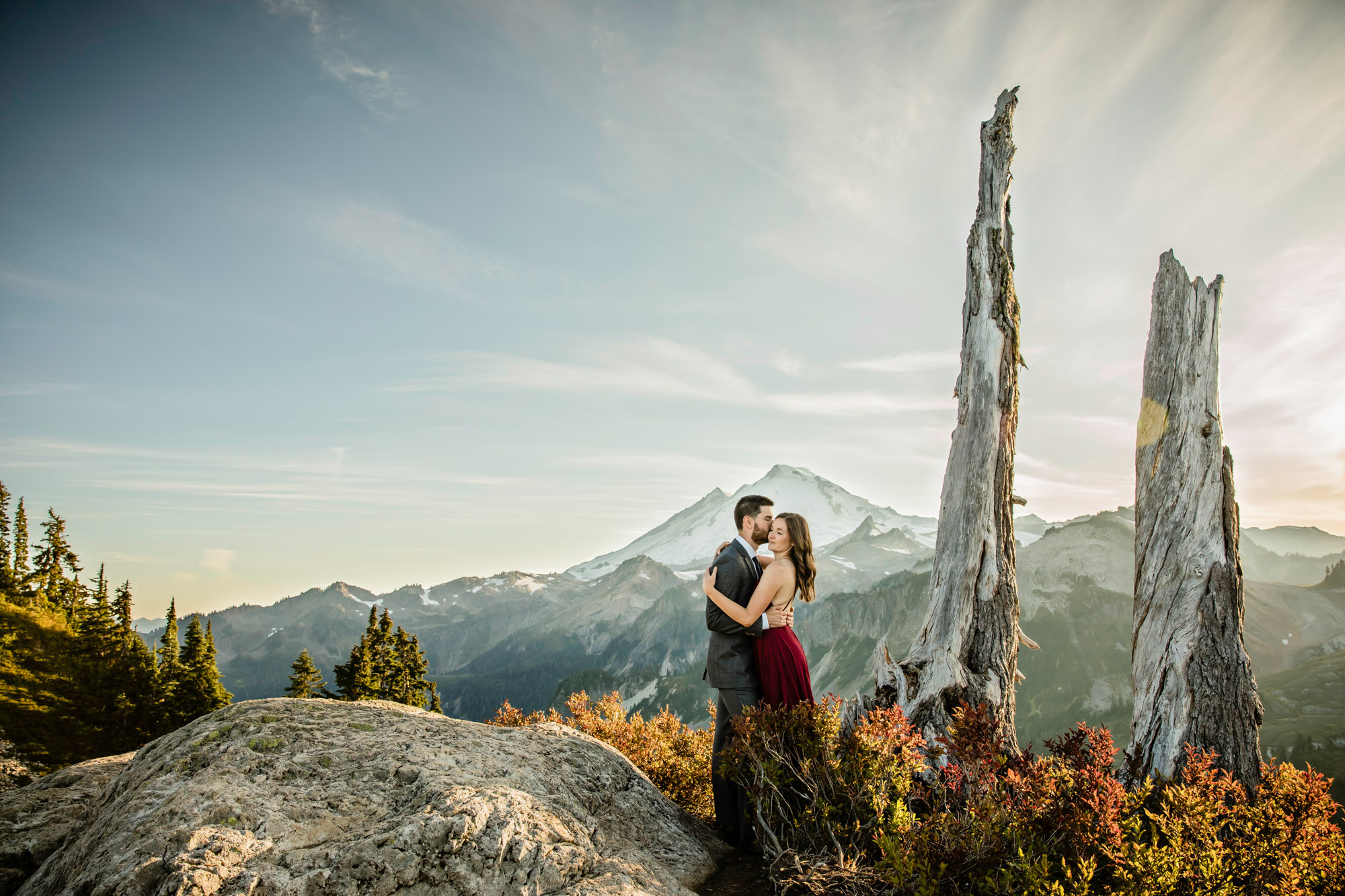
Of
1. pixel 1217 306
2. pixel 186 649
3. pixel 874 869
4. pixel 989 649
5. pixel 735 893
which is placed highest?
pixel 1217 306

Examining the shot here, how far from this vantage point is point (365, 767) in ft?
17.9

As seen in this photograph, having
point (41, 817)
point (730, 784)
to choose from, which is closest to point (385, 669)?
point (41, 817)

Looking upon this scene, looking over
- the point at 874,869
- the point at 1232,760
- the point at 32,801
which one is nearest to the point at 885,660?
the point at 1232,760

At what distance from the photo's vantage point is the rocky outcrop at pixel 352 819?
13.6 feet

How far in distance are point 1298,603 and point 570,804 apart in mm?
190476

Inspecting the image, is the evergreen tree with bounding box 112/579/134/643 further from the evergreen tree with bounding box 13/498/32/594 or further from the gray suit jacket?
the gray suit jacket

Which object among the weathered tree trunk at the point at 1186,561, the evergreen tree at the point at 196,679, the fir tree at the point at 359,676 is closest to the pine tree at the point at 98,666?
the evergreen tree at the point at 196,679

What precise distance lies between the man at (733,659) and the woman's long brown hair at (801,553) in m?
0.32

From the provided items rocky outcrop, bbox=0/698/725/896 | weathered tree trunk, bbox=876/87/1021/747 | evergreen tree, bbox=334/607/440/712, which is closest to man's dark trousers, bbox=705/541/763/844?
rocky outcrop, bbox=0/698/725/896

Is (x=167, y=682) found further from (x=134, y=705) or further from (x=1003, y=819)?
(x=1003, y=819)

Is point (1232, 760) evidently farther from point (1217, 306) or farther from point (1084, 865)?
point (1217, 306)

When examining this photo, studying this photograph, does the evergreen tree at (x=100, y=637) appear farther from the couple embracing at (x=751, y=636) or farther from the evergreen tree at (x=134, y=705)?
the couple embracing at (x=751, y=636)

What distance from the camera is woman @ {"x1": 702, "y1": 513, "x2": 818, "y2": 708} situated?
7.03m

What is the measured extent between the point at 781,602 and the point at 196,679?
4906 centimetres
